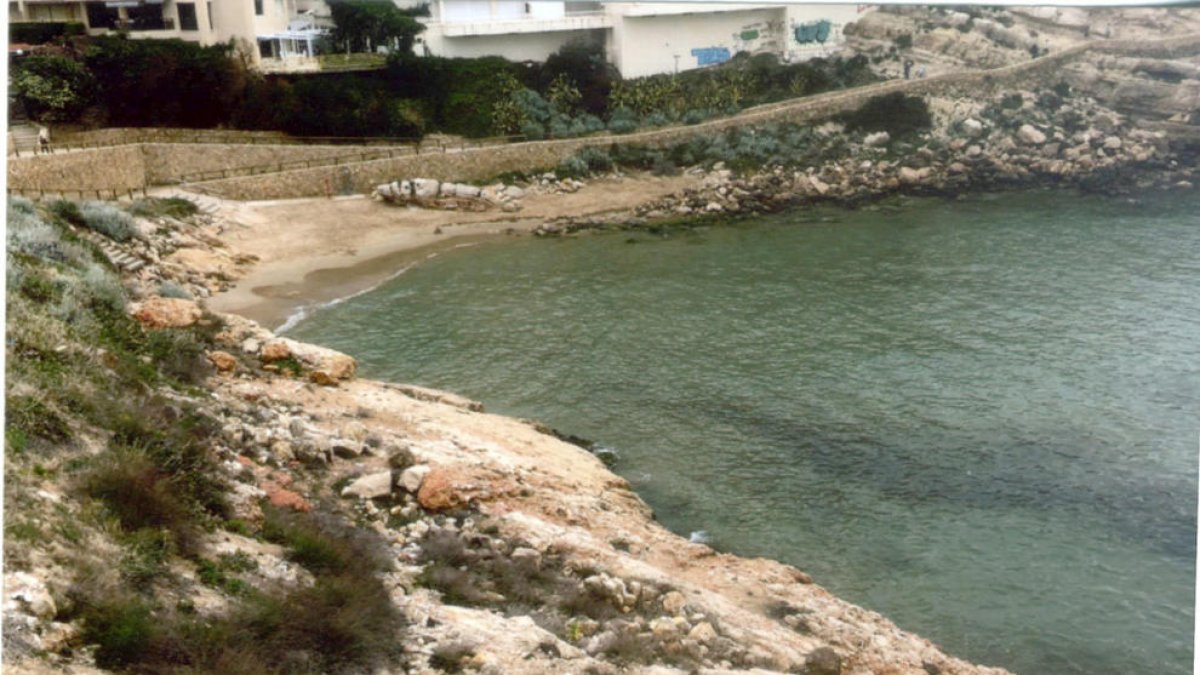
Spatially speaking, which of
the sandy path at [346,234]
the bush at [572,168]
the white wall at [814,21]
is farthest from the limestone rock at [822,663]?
the white wall at [814,21]

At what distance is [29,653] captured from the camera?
596 centimetres

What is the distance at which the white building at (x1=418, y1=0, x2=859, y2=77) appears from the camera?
33.2 metres

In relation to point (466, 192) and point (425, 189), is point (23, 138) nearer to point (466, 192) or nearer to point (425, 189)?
point (425, 189)

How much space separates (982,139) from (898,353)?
17.0 m

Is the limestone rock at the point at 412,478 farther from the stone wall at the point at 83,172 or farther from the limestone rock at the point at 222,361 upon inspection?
the stone wall at the point at 83,172

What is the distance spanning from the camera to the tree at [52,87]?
82.7ft

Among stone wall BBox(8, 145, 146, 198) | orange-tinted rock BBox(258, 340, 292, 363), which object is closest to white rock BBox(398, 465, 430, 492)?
orange-tinted rock BBox(258, 340, 292, 363)

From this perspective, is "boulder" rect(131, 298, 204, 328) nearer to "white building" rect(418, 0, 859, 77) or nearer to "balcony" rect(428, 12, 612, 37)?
"white building" rect(418, 0, 859, 77)

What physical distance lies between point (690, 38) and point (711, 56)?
1.01 m

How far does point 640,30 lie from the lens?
113 feet

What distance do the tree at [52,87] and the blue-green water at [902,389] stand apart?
10899mm

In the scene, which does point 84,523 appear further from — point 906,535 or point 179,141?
point 179,141

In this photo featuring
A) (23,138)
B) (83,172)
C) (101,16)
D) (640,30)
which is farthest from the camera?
(640,30)

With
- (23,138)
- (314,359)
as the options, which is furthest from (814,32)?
(314,359)
